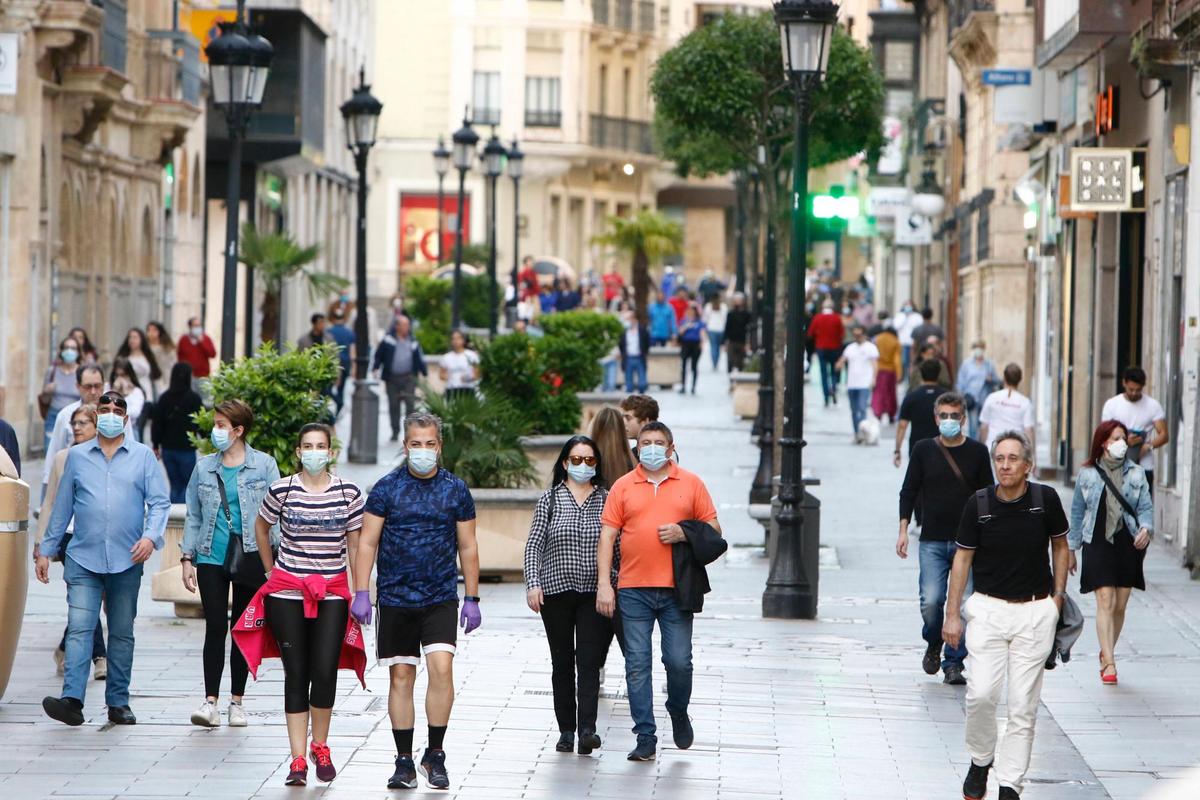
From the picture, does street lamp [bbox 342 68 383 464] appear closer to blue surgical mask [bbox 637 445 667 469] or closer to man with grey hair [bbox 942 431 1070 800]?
blue surgical mask [bbox 637 445 667 469]

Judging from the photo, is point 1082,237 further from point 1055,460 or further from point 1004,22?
point 1004,22

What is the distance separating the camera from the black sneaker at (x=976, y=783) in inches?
369

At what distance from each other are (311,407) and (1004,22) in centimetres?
2345

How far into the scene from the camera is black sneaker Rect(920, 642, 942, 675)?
13211 millimetres

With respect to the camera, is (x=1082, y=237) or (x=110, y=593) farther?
(x=1082, y=237)

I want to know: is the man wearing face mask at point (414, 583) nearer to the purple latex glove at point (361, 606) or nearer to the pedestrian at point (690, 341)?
the purple latex glove at point (361, 606)

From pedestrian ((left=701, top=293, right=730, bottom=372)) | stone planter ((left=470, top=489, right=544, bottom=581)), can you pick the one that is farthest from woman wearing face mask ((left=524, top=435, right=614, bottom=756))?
pedestrian ((left=701, top=293, right=730, bottom=372))

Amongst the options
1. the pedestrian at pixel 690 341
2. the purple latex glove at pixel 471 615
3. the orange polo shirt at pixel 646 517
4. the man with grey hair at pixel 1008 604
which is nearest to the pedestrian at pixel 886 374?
the pedestrian at pixel 690 341

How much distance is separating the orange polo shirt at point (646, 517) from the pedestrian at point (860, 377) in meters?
21.9

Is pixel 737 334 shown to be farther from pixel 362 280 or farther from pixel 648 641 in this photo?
pixel 648 641

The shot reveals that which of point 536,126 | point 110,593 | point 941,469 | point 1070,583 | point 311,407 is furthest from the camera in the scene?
point 536,126

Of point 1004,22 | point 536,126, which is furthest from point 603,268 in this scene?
point 1004,22

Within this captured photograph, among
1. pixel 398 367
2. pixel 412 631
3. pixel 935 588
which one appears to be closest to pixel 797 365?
pixel 935 588

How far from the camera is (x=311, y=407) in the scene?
15.1m
